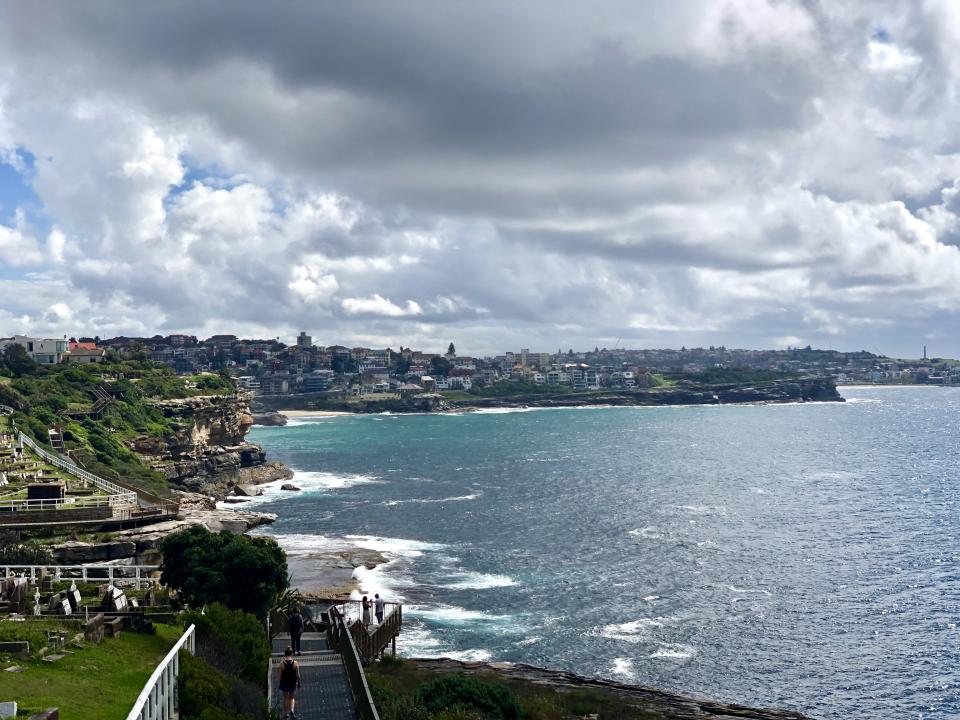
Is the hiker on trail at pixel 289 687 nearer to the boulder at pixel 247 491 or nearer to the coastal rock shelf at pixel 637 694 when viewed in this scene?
the coastal rock shelf at pixel 637 694

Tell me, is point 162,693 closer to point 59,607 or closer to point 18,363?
point 59,607

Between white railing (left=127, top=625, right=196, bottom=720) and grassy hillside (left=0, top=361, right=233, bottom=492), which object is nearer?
white railing (left=127, top=625, right=196, bottom=720)

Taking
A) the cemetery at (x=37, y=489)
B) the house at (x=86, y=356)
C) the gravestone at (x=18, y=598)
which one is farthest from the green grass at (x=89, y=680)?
the house at (x=86, y=356)

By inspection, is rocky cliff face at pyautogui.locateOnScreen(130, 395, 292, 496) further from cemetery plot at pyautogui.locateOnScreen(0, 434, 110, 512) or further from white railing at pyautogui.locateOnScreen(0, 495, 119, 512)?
white railing at pyautogui.locateOnScreen(0, 495, 119, 512)

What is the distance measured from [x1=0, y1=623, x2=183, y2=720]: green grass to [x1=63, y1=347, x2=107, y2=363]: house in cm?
13234

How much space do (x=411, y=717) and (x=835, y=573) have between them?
136 ft

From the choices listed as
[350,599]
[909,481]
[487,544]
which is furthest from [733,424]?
[350,599]

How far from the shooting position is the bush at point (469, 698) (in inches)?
958

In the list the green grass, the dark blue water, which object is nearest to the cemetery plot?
the dark blue water

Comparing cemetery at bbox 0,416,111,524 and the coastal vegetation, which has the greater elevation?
the coastal vegetation

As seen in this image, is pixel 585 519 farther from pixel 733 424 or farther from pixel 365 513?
pixel 733 424

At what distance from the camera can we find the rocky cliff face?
89375 mm

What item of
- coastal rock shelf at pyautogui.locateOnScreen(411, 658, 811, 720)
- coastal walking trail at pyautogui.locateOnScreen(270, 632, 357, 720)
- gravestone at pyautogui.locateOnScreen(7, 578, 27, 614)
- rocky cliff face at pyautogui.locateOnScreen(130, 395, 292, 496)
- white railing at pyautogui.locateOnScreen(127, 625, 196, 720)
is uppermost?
white railing at pyautogui.locateOnScreen(127, 625, 196, 720)

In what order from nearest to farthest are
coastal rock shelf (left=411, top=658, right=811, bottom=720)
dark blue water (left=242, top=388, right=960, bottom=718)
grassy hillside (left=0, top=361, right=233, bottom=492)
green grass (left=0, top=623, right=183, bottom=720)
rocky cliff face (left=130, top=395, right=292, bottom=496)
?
green grass (left=0, top=623, right=183, bottom=720), coastal rock shelf (left=411, top=658, right=811, bottom=720), dark blue water (left=242, top=388, right=960, bottom=718), grassy hillside (left=0, top=361, right=233, bottom=492), rocky cliff face (left=130, top=395, right=292, bottom=496)
